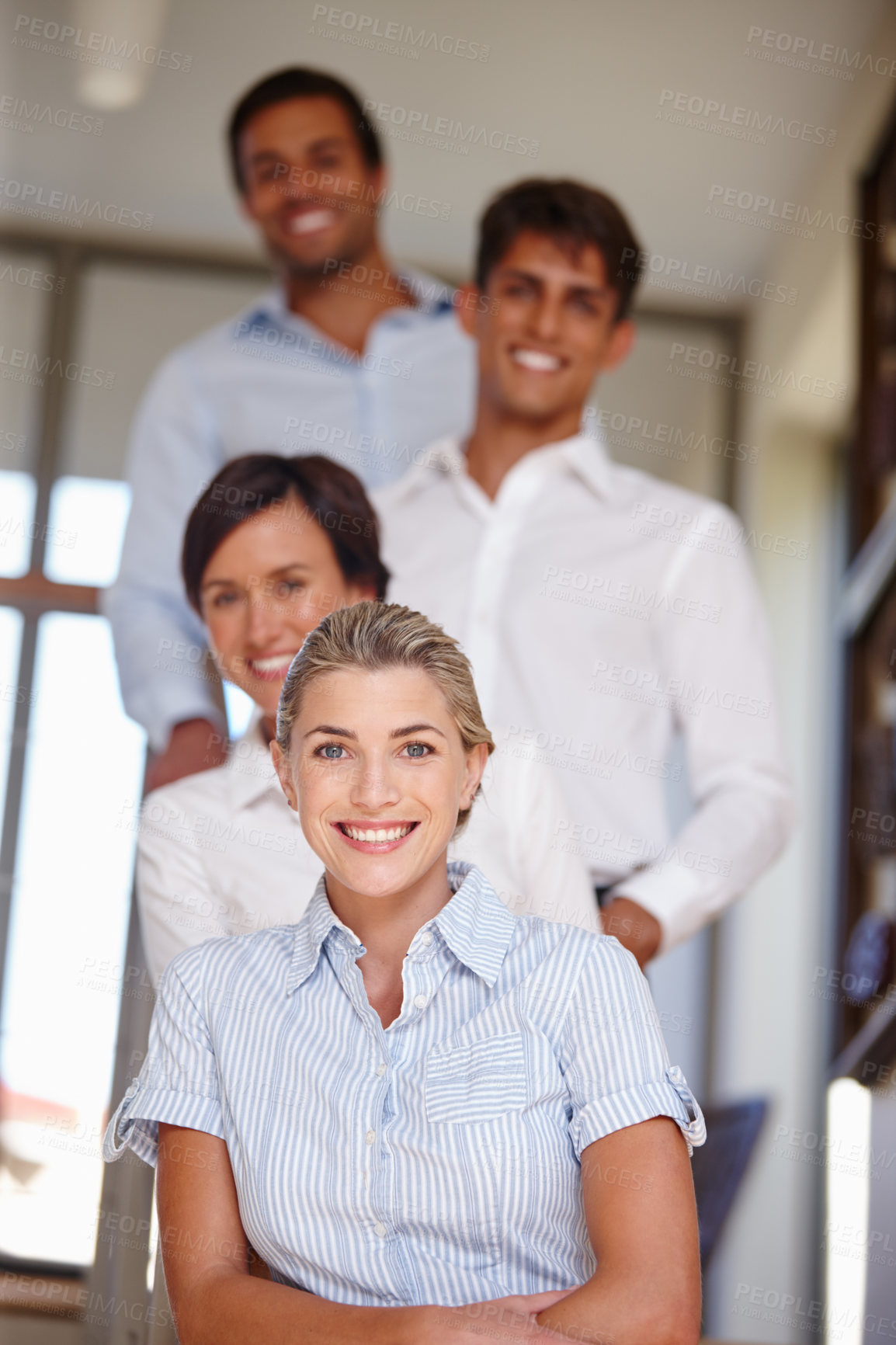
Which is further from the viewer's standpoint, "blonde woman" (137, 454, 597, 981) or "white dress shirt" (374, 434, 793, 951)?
"white dress shirt" (374, 434, 793, 951)

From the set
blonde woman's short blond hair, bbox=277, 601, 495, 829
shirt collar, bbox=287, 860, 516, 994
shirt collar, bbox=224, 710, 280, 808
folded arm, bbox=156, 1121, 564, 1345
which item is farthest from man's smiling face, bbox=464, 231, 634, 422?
folded arm, bbox=156, 1121, 564, 1345

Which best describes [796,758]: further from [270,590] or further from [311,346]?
[270,590]

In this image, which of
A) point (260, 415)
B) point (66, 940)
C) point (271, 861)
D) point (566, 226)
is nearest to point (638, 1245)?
point (271, 861)

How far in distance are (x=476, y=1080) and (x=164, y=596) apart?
5.51ft

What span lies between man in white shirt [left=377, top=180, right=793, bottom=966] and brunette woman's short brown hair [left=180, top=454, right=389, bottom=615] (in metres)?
0.30

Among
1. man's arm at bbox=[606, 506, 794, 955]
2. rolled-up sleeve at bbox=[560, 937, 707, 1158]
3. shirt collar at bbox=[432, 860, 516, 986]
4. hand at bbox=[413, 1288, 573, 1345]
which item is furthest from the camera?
man's arm at bbox=[606, 506, 794, 955]

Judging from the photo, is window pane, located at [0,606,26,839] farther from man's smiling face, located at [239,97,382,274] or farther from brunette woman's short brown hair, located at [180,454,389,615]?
man's smiling face, located at [239,97,382,274]

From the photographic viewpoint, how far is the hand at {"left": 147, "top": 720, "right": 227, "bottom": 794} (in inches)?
109

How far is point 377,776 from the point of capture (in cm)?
160

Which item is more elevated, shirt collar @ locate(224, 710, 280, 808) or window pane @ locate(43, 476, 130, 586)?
window pane @ locate(43, 476, 130, 586)

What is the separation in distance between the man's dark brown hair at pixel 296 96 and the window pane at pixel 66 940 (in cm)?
112

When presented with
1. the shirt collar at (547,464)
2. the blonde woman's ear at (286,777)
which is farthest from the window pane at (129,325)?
the blonde woman's ear at (286,777)

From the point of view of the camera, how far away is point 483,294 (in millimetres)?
3020

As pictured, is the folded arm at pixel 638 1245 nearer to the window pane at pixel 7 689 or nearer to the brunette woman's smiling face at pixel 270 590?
the brunette woman's smiling face at pixel 270 590
